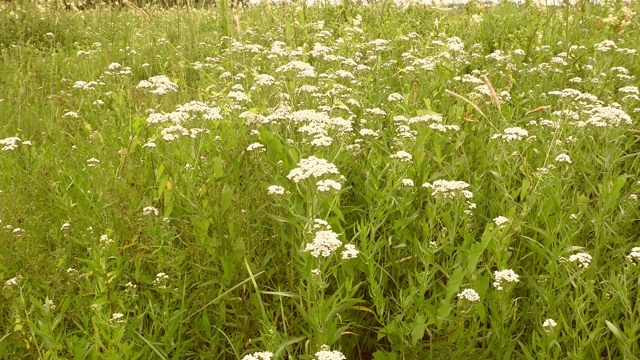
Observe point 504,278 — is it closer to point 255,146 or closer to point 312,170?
point 312,170

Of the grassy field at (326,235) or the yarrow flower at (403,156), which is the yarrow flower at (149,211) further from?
the yarrow flower at (403,156)

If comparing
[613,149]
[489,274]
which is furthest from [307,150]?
[613,149]

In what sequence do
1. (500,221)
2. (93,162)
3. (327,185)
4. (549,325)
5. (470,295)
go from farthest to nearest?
(93,162), (500,221), (327,185), (470,295), (549,325)

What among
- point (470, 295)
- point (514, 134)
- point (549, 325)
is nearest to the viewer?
point (549, 325)

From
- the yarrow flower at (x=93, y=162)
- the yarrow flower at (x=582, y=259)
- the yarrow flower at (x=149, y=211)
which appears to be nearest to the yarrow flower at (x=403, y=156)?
the yarrow flower at (x=582, y=259)

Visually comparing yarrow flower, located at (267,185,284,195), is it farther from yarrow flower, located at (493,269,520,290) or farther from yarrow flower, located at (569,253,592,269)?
yarrow flower, located at (569,253,592,269)

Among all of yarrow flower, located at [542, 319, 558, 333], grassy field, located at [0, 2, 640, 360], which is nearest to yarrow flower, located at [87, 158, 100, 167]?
grassy field, located at [0, 2, 640, 360]

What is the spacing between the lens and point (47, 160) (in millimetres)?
3514

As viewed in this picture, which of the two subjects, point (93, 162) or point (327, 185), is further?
point (93, 162)

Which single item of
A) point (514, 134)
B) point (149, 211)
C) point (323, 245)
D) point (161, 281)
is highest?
point (514, 134)

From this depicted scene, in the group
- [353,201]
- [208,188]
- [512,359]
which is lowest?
[512,359]

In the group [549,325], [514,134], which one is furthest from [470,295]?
[514,134]

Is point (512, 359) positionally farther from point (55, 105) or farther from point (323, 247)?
point (55, 105)

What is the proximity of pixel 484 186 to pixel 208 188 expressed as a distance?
1.54 meters
